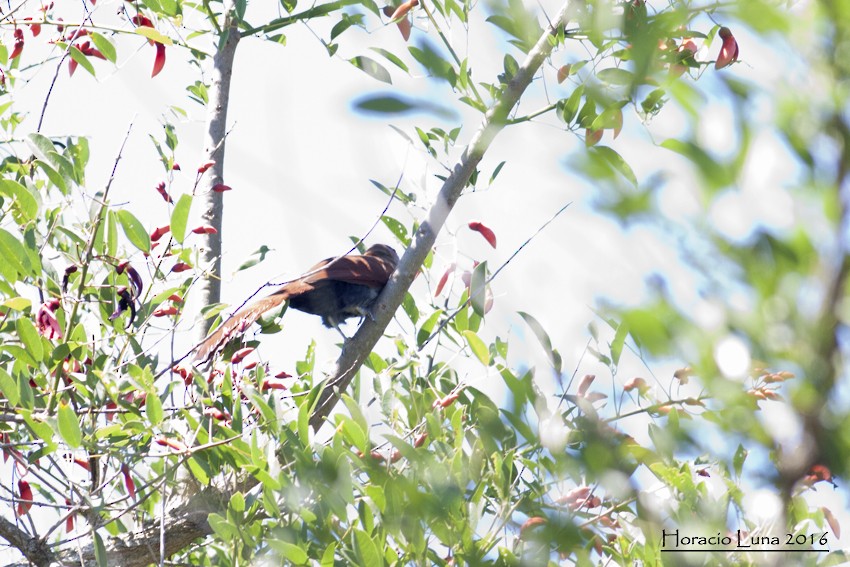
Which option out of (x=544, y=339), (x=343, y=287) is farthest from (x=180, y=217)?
(x=343, y=287)

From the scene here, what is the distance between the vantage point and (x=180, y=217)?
305 centimetres

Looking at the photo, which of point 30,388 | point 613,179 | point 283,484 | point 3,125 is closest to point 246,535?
point 283,484

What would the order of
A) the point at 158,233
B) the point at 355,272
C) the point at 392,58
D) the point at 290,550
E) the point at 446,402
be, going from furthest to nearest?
the point at 355,272, the point at 392,58, the point at 158,233, the point at 446,402, the point at 290,550

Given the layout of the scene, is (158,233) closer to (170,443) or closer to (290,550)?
(170,443)

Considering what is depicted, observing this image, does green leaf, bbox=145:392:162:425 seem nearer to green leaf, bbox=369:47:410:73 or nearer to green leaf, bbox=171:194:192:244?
green leaf, bbox=171:194:192:244

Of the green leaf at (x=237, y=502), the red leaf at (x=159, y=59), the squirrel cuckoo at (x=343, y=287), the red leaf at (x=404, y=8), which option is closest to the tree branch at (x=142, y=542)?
the green leaf at (x=237, y=502)

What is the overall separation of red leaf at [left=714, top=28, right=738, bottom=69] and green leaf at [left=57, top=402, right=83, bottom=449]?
2548mm

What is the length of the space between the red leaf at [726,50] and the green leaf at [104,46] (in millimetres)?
2291

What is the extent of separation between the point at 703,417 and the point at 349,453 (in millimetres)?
1071

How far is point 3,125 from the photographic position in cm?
450

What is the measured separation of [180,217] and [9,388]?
2.49 ft

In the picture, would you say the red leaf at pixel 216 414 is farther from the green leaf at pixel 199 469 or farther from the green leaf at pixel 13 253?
the green leaf at pixel 13 253

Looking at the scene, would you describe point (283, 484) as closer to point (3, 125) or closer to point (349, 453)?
point (349, 453)

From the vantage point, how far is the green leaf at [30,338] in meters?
2.79
